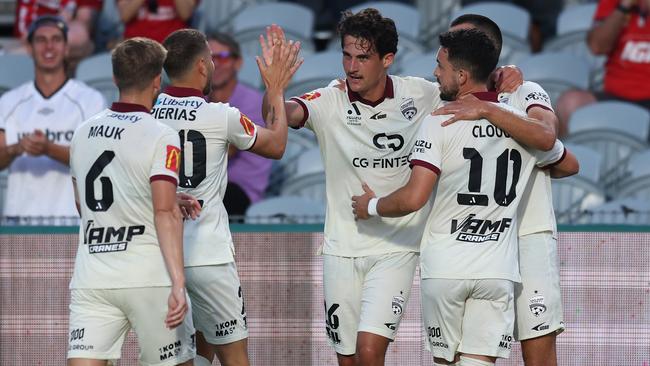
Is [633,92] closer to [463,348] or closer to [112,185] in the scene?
[463,348]

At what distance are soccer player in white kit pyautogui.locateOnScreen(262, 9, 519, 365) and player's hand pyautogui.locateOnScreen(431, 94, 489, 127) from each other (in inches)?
27.1

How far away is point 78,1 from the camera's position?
11.9 meters

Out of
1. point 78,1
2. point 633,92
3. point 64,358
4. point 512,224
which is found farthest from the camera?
point 78,1

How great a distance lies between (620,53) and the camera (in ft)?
35.2

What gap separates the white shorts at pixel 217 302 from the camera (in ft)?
21.4

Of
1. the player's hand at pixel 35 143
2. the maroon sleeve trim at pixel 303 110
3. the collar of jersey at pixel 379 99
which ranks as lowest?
the player's hand at pixel 35 143

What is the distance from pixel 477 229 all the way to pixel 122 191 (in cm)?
172

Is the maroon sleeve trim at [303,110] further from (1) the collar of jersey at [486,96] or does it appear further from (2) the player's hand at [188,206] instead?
(1) the collar of jersey at [486,96]

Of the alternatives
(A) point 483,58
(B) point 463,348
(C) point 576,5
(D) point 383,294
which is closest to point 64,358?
(D) point 383,294

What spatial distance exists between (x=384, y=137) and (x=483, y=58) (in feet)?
2.94

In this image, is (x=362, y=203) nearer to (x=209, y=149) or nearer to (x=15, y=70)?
(x=209, y=149)

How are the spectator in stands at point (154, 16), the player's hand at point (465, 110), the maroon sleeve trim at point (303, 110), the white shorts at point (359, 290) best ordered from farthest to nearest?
the spectator in stands at point (154, 16), the maroon sleeve trim at point (303, 110), the white shorts at point (359, 290), the player's hand at point (465, 110)

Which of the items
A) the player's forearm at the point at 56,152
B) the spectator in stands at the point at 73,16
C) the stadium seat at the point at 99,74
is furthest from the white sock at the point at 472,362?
the spectator in stands at the point at 73,16

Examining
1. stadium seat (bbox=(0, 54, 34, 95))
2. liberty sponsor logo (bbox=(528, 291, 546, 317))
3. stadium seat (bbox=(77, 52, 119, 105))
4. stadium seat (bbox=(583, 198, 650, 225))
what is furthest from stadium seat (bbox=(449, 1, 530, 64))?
liberty sponsor logo (bbox=(528, 291, 546, 317))
